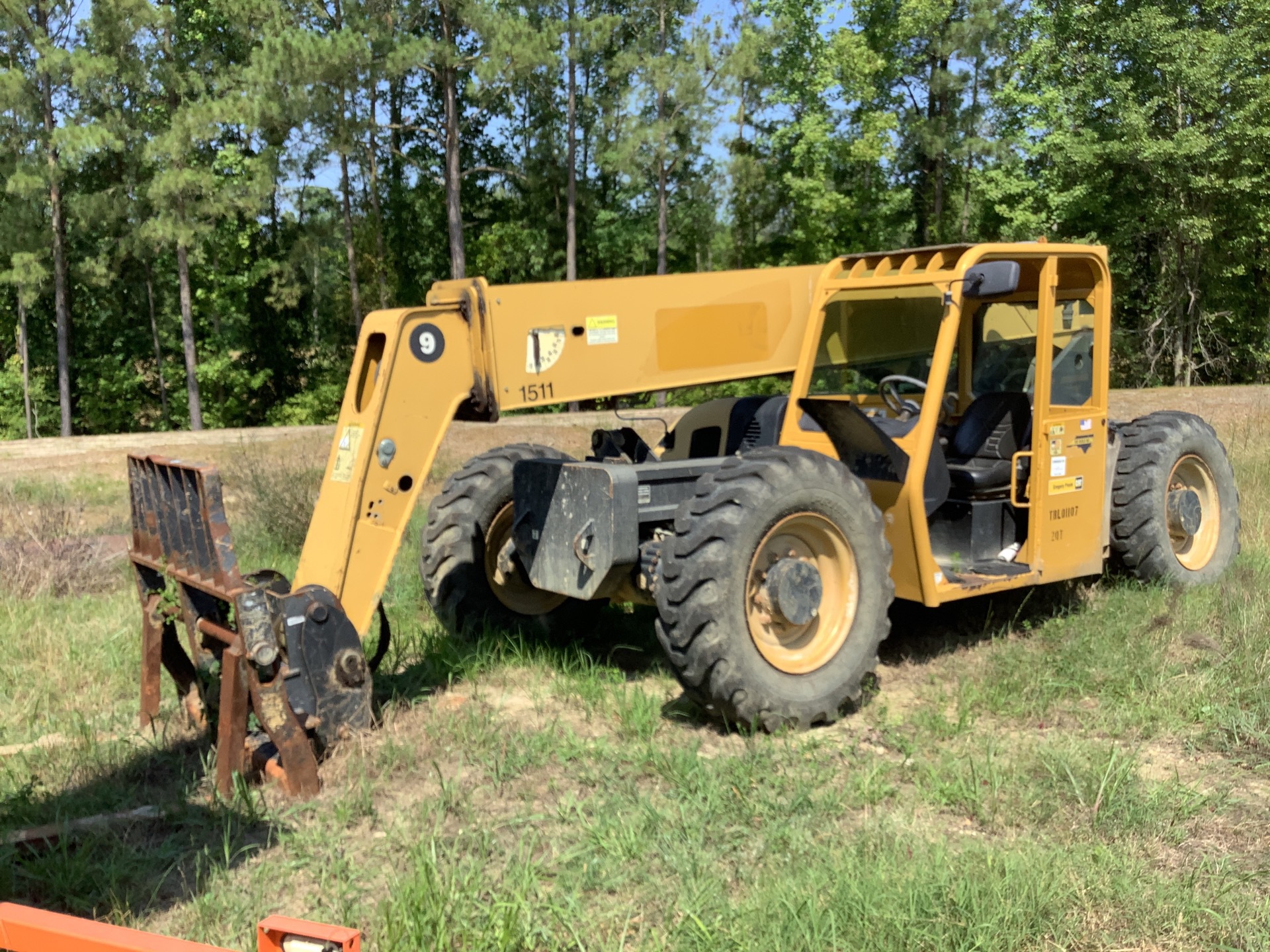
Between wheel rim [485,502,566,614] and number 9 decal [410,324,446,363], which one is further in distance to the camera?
wheel rim [485,502,566,614]

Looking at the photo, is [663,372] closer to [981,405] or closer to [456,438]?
[981,405]

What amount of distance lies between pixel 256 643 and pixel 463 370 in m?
1.51

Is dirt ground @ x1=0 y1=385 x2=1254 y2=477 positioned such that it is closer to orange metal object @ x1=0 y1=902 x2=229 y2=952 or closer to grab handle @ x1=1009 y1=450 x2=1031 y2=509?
grab handle @ x1=1009 y1=450 x2=1031 y2=509

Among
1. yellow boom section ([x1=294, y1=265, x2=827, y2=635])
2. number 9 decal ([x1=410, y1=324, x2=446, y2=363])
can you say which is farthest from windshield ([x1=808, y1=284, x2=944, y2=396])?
number 9 decal ([x1=410, y1=324, x2=446, y2=363])

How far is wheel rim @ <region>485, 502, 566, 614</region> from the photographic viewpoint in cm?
631

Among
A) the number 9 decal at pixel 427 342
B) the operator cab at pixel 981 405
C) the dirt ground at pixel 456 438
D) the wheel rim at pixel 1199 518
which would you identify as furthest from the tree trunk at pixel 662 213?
the number 9 decal at pixel 427 342

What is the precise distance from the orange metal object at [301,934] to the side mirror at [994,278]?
4440mm

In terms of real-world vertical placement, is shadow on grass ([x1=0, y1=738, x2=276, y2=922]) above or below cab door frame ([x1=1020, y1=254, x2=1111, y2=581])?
below

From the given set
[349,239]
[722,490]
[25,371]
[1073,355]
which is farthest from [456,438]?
[25,371]

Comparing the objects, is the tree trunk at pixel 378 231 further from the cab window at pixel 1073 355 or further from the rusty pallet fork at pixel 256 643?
the rusty pallet fork at pixel 256 643

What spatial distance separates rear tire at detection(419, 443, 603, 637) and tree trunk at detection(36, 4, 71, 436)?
2740 cm

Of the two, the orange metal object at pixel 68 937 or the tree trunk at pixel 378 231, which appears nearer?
the orange metal object at pixel 68 937

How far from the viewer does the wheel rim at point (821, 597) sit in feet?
16.9

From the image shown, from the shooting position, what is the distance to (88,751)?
4871 mm
